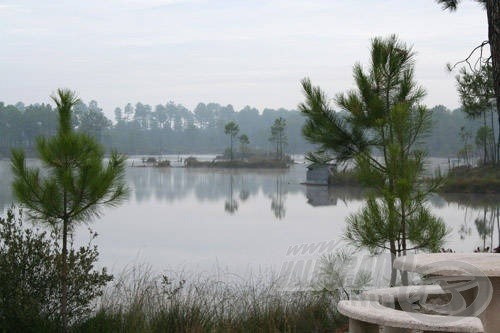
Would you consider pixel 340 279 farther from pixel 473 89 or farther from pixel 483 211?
pixel 483 211

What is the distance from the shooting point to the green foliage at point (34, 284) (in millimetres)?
5406

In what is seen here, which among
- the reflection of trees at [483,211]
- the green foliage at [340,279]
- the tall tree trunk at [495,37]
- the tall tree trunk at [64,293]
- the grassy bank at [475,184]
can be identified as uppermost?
the tall tree trunk at [495,37]

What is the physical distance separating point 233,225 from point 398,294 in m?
16.9

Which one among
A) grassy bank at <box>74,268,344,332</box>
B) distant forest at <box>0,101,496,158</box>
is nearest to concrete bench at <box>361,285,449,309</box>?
grassy bank at <box>74,268,344,332</box>

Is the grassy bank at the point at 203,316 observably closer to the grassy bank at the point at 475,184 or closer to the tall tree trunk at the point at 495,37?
the tall tree trunk at the point at 495,37

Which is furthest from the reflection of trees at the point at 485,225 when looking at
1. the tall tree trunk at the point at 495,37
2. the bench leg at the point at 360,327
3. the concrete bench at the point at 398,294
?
the bench leg at the point at 360,327

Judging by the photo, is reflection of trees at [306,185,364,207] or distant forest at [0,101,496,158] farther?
distant forest at [0,101,496,158]

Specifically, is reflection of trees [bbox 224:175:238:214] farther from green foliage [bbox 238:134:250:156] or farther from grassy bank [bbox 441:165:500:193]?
green foliage [bbox 238:134:250:156]

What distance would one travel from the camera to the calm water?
48.5 ft

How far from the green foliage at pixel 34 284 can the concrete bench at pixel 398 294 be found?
7.22 ft

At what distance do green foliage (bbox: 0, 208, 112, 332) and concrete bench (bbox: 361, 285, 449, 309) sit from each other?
2.20 m

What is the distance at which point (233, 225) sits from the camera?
21.8 m

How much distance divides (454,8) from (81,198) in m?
5.17

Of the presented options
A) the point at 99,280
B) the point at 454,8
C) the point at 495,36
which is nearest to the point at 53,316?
the point at 99,280
